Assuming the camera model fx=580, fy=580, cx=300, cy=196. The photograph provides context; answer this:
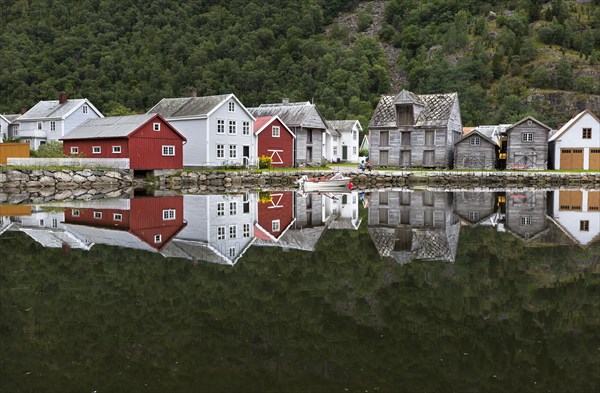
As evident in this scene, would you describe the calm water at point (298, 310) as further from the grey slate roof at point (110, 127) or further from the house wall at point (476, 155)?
the house wall at point (476, 155)

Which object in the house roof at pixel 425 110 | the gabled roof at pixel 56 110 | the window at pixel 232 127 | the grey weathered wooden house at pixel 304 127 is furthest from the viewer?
the gabled roof at pixel 56 110

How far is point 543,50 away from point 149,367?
122m

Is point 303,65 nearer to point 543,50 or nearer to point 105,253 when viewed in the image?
point 543,50

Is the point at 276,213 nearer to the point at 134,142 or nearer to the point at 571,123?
the point at 134,142

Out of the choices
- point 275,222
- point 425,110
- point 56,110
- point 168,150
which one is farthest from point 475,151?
point 56,110

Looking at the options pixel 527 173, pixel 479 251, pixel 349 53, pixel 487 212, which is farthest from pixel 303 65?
pixel 479 251

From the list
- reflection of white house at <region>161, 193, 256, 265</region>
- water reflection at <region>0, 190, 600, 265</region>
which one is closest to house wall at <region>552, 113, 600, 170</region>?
water reflection at <region>0, 190, 600, 265</region>

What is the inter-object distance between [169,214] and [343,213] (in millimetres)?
6808

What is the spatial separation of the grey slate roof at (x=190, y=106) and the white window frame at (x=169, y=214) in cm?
2530

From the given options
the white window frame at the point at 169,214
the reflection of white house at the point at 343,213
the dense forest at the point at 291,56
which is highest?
the dense forest at the point at 291,56

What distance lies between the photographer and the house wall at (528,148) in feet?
170

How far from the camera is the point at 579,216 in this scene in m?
21.3

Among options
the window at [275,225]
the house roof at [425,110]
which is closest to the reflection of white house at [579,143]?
the house roof at [425,110]

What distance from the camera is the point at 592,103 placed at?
313 feet
